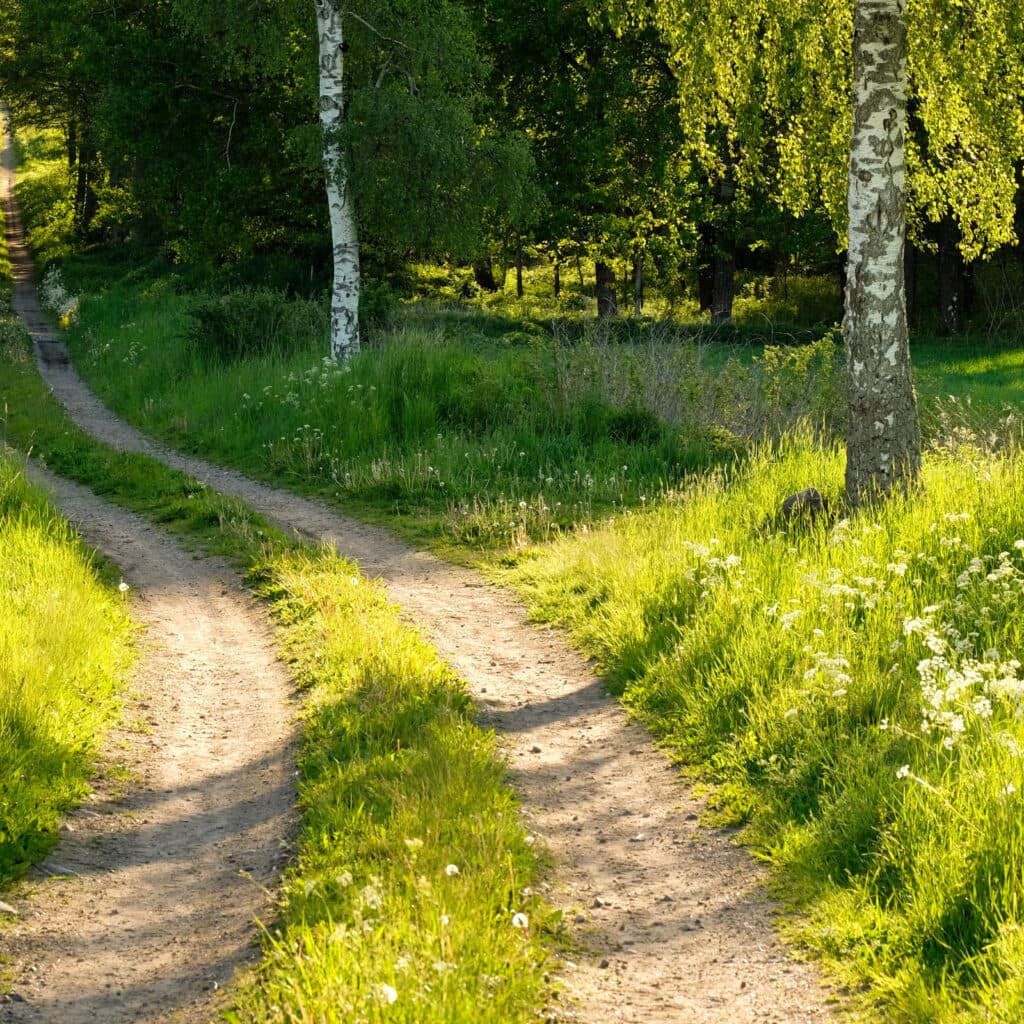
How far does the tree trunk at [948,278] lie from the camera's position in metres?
30.1

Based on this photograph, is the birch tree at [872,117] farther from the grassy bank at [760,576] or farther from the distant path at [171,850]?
the distant path at [171,850]

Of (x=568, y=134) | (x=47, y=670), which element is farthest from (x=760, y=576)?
(x=568, y=134)

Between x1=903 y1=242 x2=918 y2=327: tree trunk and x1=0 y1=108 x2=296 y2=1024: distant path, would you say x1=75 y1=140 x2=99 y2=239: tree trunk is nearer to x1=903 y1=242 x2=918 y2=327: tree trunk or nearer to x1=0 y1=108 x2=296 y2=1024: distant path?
x1=903 y1=242 x2=918 y2=327: tree trunk

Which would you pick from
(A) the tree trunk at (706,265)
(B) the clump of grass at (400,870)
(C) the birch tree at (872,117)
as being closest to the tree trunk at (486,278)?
(A) the tree trunk at (706,265)

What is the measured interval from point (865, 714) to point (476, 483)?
7.35m

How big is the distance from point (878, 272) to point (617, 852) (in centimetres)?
519

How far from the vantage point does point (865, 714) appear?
5555 millimetres

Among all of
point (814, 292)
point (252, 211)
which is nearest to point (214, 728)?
point (252, 211)

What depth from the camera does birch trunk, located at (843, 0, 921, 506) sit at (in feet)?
27.1

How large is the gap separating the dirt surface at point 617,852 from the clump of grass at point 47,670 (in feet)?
7.23

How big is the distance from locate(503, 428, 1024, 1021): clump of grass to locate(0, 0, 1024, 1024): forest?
0.08 ft

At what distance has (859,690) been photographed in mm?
5621

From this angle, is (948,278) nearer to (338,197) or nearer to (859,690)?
(338,197)

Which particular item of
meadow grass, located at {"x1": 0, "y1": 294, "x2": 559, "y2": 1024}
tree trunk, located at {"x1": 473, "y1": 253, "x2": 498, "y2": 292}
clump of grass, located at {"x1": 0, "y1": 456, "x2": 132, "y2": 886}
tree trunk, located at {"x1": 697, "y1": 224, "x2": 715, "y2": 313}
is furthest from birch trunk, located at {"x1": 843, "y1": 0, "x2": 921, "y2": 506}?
tree trunk, located at {"x1": 473, "y1": 253, "x2": 498, "y2": 292}
